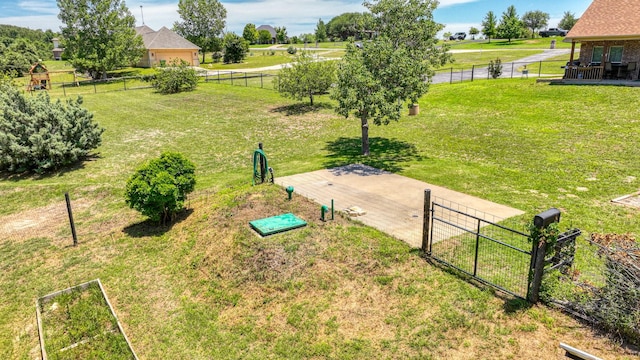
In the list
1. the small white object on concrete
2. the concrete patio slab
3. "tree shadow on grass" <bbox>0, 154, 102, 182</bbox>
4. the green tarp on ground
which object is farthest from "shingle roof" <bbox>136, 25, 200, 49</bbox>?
the small white object on concrete

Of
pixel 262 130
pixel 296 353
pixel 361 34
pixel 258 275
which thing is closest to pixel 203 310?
pixel 258 275

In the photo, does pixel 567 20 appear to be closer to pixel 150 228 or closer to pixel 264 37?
pixel 264 37

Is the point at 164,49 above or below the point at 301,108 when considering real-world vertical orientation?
above

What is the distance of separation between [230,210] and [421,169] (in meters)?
6.92

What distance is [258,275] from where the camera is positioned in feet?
27.7

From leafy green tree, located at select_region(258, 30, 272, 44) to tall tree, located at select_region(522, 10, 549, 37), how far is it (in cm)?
6599

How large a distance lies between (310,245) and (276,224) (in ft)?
3.84

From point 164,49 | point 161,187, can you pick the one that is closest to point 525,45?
point 164,49

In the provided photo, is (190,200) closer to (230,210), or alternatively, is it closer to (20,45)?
(230,210)

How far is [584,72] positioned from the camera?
24.6m

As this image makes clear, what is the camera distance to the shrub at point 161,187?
10.8 m

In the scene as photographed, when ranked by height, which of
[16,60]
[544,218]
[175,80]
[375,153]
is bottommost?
[375,153]

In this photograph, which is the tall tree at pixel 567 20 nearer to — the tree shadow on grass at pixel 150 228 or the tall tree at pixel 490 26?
the tall tree at pixel 490 26

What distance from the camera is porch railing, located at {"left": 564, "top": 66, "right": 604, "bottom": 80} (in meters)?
24.1
